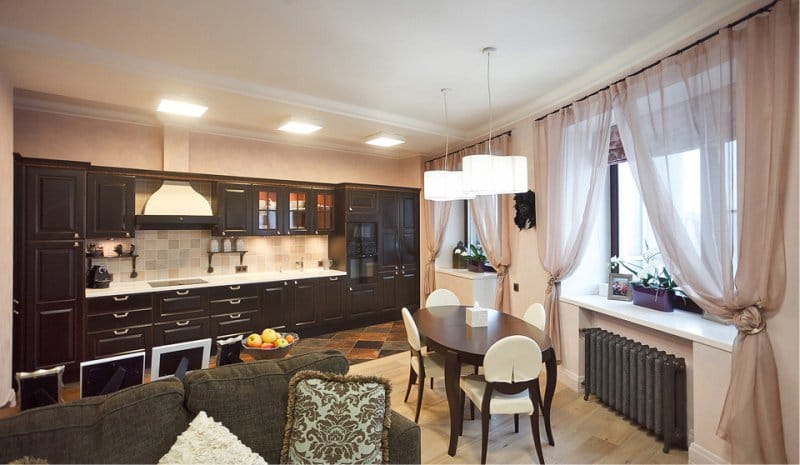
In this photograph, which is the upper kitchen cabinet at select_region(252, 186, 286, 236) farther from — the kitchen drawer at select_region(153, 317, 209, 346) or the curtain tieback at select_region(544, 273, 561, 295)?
the curtain tieback at select_region(544, 273, 561, 295)

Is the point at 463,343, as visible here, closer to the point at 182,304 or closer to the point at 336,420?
the point at 336,420

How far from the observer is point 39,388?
4.61ft

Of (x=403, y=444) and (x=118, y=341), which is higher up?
(x=403, y=444)

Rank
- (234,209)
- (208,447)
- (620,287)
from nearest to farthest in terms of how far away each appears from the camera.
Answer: (208,447), (620,287), (234,209)

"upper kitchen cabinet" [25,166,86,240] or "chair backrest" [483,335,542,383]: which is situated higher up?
"upper kitchen cabinet" [25,166,86,240]

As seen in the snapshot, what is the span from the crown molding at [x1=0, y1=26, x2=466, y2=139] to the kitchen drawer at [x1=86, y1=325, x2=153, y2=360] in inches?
100

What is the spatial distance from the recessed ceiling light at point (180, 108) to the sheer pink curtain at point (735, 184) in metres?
4.03

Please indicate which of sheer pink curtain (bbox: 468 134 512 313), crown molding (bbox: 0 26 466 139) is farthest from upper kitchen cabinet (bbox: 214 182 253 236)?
sheer pink curtain (bbox: 468 134 512 313)

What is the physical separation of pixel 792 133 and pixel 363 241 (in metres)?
4.55

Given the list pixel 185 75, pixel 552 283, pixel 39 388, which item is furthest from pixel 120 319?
pixel 552 283

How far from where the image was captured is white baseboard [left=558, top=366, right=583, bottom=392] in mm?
3259

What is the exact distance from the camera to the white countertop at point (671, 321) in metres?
2.24

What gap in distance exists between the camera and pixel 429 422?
9.23 feet

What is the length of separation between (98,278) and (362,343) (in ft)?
9.87
